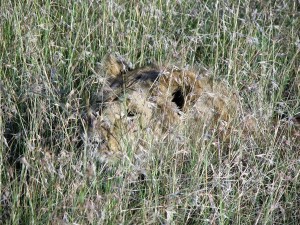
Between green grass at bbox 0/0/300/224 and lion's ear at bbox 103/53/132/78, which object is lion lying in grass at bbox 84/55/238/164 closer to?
lion's ear at bbox 103/53/132/78

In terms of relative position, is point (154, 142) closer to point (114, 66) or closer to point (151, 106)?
point (151, 106)

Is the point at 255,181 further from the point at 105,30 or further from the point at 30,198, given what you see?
the point at 105,30

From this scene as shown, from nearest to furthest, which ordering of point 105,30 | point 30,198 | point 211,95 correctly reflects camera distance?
point 30,198
point 211,95
point 105,30

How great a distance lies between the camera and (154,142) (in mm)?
Result: 3736

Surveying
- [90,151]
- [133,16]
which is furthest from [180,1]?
[90,151]

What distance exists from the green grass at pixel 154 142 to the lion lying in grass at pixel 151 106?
10cm

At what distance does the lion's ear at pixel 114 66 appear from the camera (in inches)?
169

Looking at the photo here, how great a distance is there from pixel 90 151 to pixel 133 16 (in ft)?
6.16

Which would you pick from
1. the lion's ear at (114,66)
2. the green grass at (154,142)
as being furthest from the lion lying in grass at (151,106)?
the green grass at (154,142)

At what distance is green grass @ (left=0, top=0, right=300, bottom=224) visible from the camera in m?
3.31

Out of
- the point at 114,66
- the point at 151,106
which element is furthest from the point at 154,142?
the point at 114,66

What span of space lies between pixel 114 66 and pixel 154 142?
0.80m

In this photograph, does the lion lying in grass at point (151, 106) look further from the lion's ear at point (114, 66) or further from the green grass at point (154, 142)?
the green grass at point (154, 142)

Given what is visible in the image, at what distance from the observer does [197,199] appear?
3287mm
